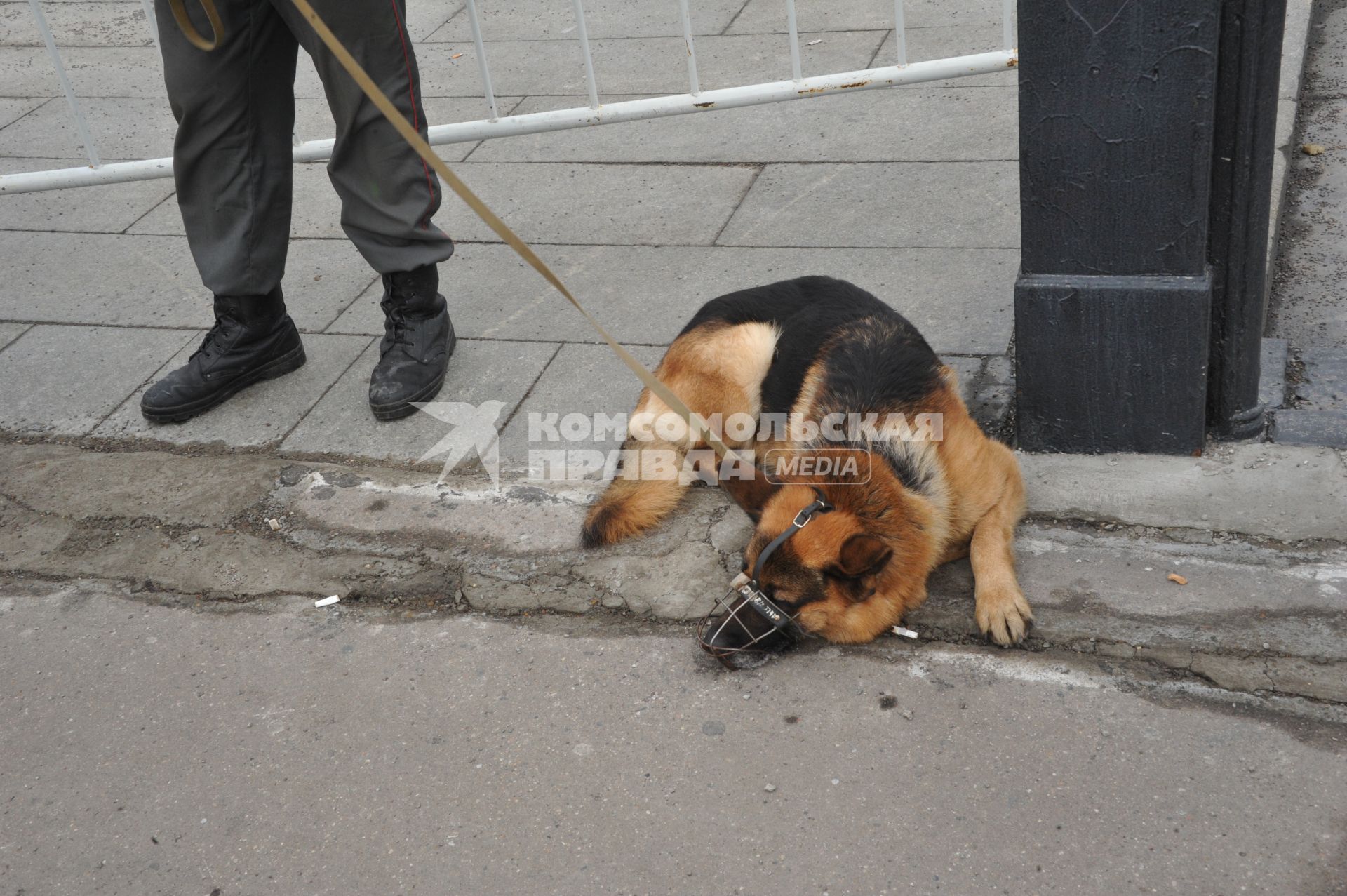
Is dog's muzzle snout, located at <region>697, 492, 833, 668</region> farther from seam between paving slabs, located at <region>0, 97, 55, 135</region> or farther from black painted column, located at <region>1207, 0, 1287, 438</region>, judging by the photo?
seam between paving slabs, located at <region>0, 97, 55, 135</region>

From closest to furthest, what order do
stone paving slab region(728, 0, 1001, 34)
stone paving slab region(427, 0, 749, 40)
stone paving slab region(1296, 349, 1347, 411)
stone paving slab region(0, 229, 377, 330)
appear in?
stone paving slab region(1296, 349, 1347, 411) → stone paving slab region(0, 229, 377, 330) → stone paving slab region(728, 0, 1001, 34) → stone paving slab region(427, 0, 749, 40)

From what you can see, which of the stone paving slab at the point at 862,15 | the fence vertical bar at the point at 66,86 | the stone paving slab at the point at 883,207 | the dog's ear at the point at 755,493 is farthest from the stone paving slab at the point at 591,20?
the dog's ear at the point at 755,493

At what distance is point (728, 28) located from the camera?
7438 mm

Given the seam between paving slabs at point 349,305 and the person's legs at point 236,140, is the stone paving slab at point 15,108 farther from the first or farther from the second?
the person's legs at point 236,140

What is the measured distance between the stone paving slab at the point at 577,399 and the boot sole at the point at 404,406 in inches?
14.1

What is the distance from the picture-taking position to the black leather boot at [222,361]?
4.45 metres

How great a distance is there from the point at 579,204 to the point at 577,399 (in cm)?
175

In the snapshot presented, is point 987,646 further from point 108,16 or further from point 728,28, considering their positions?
point 108,16

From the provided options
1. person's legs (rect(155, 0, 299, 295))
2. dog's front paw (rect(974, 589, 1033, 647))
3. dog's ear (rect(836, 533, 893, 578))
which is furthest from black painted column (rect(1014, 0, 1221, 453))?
person's legs (rect(155, 0, 299, 295))

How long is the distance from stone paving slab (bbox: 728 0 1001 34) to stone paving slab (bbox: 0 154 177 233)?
3.70 m

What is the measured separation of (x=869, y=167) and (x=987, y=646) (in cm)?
318

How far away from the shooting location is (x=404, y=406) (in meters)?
4.32

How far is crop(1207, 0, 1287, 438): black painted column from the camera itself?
305cm

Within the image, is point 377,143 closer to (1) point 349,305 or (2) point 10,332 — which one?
(1) point 349,305
